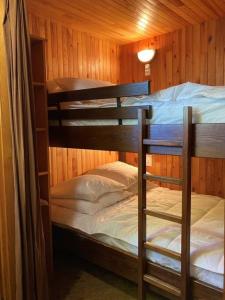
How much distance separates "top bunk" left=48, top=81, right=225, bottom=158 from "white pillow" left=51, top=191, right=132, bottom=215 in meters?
0.61

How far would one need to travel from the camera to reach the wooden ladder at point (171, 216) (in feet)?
5.46

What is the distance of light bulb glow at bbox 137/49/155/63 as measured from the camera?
3.54m

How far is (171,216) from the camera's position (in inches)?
69.9

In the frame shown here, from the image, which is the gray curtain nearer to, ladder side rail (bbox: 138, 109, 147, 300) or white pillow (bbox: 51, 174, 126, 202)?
ladder side rail (bbox: 138, 109, 147, 300)

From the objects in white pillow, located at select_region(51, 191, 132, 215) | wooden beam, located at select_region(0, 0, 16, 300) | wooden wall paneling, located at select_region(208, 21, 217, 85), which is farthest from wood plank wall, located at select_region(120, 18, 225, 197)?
wooden beam, located at select_region(0, 0, 16, 300)

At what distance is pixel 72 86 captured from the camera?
260 cm

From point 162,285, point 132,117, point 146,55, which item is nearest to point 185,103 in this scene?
point 132,117

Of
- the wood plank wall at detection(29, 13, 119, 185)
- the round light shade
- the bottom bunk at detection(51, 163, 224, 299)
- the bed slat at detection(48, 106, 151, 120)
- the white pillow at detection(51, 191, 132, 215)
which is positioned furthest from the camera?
the round light shade

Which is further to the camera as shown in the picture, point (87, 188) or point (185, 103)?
point (87, 188)

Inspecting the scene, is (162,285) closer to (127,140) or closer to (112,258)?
(112,258)

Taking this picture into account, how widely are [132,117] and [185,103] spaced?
0.40 meters

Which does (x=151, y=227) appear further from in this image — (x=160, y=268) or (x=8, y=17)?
(x=8, y=17)

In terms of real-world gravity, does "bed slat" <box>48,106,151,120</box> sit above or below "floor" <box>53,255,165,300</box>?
above

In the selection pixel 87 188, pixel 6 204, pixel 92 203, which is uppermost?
pixel 6 204
